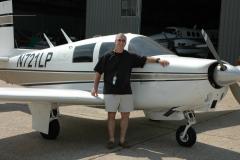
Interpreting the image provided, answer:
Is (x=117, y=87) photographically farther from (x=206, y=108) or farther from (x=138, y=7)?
(x=138, y=7)

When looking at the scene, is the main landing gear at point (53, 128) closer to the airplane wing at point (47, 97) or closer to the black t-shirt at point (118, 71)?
the airplane wing at point (47, 97)

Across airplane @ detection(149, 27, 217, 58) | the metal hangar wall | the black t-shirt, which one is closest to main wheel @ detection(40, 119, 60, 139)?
the black t-shirt

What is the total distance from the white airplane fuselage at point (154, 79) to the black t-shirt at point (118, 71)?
1.04ft

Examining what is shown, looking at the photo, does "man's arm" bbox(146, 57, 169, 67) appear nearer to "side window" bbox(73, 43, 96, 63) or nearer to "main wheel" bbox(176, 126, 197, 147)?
"main wheel" bbox(176, 126, 197, 147)

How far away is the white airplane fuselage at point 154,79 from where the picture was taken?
629 centimetres

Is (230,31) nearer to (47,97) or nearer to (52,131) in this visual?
(52,131)

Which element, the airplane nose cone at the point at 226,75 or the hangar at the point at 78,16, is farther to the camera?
the hangar at the point at 78,16

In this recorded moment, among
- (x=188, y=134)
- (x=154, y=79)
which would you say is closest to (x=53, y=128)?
(x=154, y=79)

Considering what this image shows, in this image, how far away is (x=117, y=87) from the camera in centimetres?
650

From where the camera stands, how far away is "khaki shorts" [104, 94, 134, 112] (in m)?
6.53

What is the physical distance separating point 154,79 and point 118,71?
61cm

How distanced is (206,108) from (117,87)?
1430mm

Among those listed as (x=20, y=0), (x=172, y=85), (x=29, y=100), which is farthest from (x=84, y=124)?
(x=20, y=0)

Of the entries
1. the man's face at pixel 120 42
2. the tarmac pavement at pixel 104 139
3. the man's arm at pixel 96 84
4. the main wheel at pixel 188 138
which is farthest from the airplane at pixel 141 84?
the man's face at pixel 120 42
